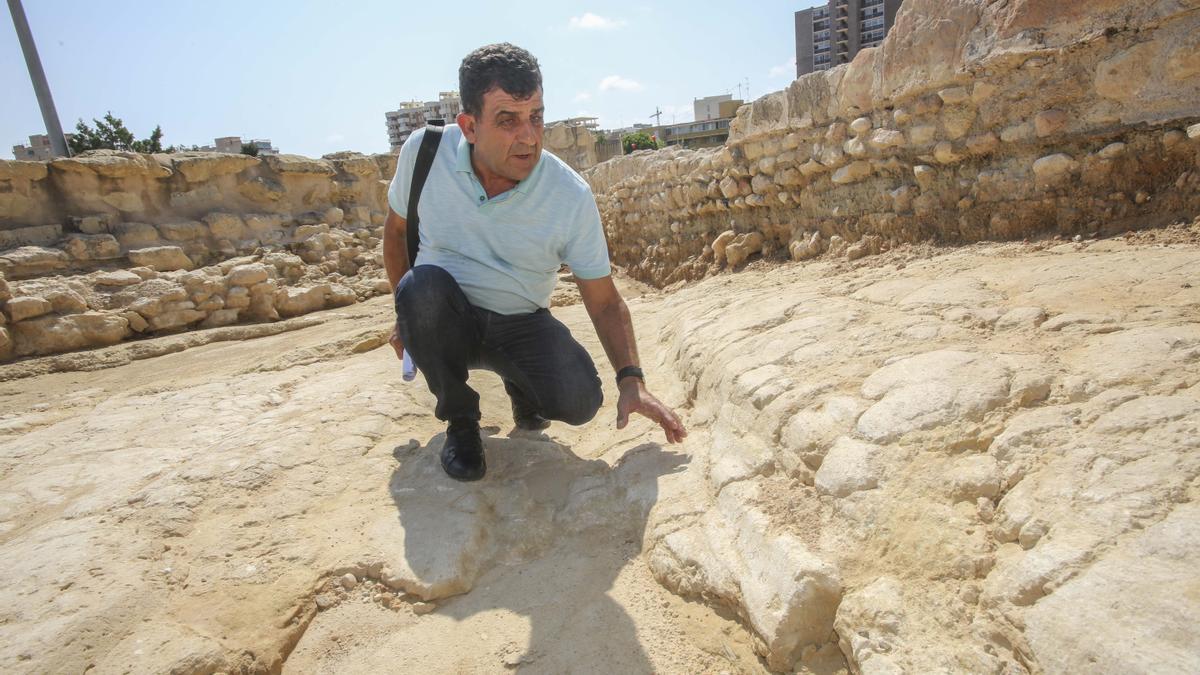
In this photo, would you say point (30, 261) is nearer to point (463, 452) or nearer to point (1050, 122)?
point (463, 452)

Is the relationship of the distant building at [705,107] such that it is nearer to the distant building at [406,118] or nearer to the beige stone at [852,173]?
the distant building at [406,118]

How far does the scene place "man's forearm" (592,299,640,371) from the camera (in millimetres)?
1949

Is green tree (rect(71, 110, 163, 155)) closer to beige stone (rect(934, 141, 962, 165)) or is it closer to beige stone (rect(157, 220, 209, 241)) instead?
beige stone (rect(157, 220, 209, 241))

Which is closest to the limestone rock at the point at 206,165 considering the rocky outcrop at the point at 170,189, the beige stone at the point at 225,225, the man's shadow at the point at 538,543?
the rocky outcrop at the point at 170,189

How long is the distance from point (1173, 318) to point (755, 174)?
10.4ft

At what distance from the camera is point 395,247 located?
2.37 m

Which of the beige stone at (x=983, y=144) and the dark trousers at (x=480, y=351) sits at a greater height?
the beige stone at (x=983, y=144)

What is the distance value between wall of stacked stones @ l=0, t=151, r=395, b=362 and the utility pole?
84.3 inches

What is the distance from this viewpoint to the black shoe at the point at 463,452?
74.2 inches

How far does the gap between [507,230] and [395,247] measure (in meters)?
0.55

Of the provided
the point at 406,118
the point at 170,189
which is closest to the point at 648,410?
the point at 170,189

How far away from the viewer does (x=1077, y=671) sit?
860mm

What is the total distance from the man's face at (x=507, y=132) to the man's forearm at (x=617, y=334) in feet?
1.65

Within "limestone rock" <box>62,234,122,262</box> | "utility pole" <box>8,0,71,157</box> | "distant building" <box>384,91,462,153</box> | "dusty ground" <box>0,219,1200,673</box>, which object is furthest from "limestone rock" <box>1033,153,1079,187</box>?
"distant building" <box>384,91,462,153</box>
